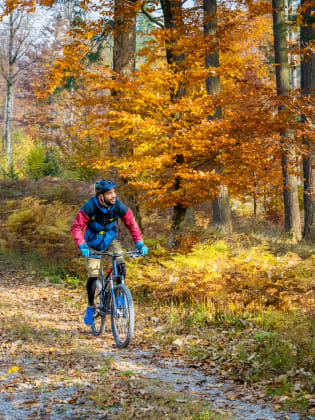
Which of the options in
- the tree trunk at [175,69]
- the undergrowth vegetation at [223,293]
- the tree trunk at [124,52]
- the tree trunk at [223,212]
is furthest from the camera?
the tree trunk at [223,212]

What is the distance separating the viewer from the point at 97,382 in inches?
199

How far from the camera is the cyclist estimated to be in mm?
6160

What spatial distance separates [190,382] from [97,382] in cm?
106

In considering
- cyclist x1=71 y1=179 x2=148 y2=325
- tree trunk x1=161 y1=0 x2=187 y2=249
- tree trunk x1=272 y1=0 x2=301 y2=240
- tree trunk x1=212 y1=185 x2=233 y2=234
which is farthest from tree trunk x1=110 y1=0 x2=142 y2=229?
tree trunk x1=272 y1=0 x2=301 y2=240

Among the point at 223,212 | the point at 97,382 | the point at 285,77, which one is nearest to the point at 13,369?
the point at 97,382

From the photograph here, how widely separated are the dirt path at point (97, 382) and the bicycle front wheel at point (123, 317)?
20 cm

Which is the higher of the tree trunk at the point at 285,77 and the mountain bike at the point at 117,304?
the tree trunk at the point at 285,77

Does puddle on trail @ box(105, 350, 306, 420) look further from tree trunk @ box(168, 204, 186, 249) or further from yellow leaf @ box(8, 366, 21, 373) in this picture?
tree trunk @ box(168, 204, 186, 249)

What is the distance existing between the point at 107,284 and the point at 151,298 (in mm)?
2759

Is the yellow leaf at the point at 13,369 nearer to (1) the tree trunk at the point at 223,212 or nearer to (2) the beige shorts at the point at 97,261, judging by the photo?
(2) the beige shorts at the point at 97,261

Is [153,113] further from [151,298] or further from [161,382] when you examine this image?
[161,382]

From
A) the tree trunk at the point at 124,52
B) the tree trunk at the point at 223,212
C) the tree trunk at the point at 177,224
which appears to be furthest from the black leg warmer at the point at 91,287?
the tree trunk at the point at 223,212

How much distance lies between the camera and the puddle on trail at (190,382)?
14.3 feet

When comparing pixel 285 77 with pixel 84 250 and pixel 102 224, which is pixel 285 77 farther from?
pixel 84 250
